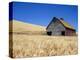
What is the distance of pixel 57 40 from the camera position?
2420 millimetres

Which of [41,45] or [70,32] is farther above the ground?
[70,32]

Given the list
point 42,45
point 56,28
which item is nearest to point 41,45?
point 42,45

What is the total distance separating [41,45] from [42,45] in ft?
0.05

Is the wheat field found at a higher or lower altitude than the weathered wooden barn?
lower

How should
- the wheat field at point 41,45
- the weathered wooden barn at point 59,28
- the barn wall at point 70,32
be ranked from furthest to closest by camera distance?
the barn wall at point 70,32
the weathered wooden barn at point 59,28
the wheat field at point 41,45

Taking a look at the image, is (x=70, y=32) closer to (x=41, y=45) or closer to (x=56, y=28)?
(x=56, y=28)

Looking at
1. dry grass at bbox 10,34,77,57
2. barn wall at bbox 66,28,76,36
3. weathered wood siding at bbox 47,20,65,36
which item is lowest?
dry grass at bbox 10,34,77,57

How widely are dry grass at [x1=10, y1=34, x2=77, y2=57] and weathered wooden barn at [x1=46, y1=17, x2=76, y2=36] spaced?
5 centimetres

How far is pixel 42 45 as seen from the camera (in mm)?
2322

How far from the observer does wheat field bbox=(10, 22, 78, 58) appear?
2.20 meters

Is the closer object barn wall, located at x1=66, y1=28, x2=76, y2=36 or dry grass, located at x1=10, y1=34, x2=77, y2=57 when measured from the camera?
dry grass, located at x1=10, y1=34, x2=77, y2=57

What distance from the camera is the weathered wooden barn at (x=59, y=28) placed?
2375mm

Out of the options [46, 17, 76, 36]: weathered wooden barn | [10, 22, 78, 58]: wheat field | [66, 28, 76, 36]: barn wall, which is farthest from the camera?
[66, 28, 76, 36]: barn wall
